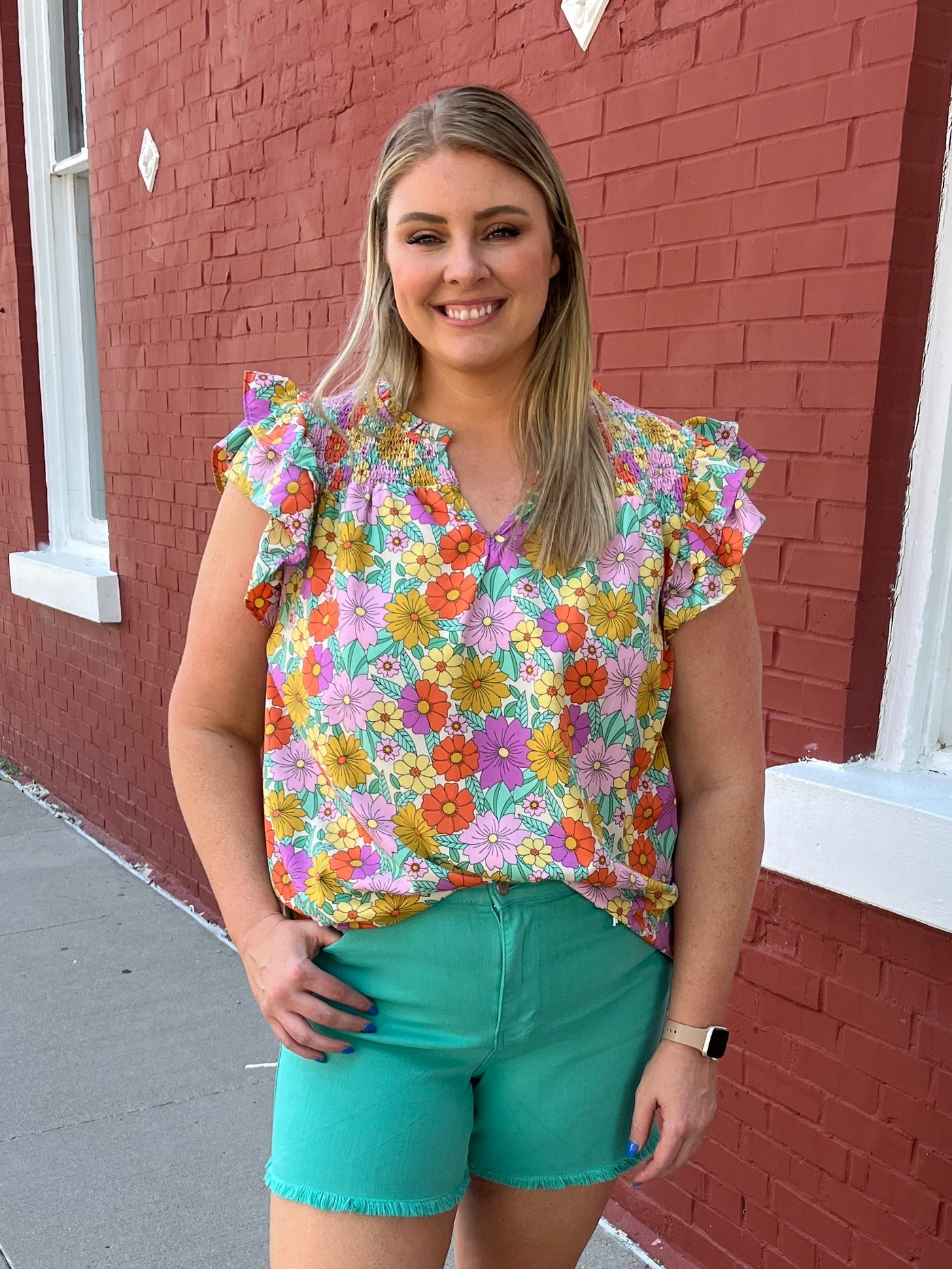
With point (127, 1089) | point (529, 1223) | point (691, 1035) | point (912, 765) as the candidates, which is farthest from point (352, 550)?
point (127, 1089)

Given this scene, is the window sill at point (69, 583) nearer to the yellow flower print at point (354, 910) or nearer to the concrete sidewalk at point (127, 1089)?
the concrete sidewalk at point (127, 1089)

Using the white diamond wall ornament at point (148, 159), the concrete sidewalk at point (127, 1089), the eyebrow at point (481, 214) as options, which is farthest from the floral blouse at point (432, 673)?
the white diamond wall ornament at point (148, 159)

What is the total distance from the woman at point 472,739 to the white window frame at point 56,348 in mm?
4073

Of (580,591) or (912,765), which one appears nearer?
(580,591)

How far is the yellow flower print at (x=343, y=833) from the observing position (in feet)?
4.72

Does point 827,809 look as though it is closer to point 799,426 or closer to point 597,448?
point 799,426

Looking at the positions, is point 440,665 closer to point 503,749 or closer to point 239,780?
point 503,749

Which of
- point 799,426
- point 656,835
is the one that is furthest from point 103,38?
point 656,835

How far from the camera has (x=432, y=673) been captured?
4.64ft

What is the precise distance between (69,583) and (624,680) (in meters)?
4.37

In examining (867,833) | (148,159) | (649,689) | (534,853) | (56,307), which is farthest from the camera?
(56,307)

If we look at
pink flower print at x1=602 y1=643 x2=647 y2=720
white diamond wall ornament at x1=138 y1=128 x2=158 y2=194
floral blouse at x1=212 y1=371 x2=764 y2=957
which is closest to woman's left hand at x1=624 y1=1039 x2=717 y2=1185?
floral blouse at x1=212 y1=371 x2=764 y2=957

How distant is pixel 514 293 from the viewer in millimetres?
1494

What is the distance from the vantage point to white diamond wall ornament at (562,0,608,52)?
258 cm
